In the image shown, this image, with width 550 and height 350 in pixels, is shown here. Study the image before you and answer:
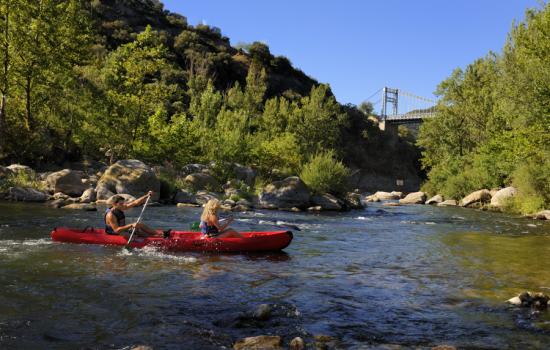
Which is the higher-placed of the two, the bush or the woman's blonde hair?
the bush

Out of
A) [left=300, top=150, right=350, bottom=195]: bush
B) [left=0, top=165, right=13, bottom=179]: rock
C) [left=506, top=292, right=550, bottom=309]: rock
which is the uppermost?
[left=300, top=150, right=350, bottom=195]: bush

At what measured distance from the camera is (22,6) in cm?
2348

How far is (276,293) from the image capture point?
7.42 m

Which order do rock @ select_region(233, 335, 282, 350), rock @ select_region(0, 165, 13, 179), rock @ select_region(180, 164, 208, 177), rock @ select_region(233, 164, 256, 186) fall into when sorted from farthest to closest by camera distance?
rock @ select_region(233, 164, 256, 186) < rock @ select_region(180, 164, 208, 177) < rock @ select_region(0, 165, 13, 179) < rock @ select_region(233, 335, 282, 350)

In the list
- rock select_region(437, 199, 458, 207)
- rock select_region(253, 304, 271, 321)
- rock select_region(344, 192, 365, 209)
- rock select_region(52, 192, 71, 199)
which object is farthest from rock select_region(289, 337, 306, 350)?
rock select_region(437, 199, 458, 207)

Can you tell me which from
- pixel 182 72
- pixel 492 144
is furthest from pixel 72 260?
pixel 182 72

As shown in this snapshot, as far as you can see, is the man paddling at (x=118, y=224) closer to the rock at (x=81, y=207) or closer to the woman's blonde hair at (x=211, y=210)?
the woman's blonde hair at (x=211, y=210)

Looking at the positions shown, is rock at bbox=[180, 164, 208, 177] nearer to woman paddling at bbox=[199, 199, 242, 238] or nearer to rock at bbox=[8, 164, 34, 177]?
rock at bbox=[8, 164, 34, 177]

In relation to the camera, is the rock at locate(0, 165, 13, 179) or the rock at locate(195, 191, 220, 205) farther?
the rock at locate(195, 191, 220, 205)

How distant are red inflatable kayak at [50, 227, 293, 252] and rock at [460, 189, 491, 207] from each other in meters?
22.4

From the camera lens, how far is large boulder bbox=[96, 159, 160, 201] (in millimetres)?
20219

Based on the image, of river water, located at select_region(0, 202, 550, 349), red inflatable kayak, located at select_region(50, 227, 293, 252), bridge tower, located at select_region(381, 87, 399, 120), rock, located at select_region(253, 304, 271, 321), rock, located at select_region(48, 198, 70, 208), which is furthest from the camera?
bridge tower, located at select_region(381, 87, 399, 120)

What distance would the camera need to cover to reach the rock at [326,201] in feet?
77.4

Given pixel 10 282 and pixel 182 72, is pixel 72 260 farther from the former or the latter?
pixel 182 72
